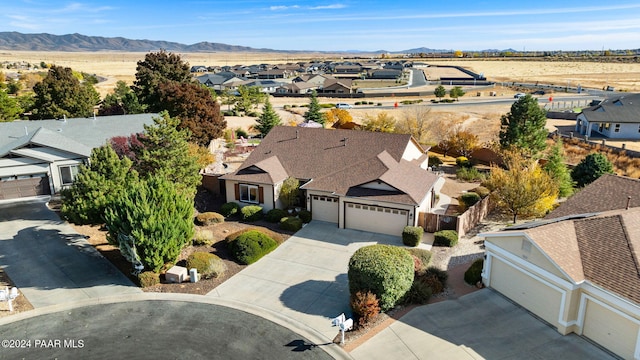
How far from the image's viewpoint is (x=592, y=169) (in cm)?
3666

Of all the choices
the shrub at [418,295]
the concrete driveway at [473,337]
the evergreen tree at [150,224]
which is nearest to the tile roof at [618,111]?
the concrete driveway at [473,337]

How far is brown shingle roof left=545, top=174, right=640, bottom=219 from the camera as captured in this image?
907 inches

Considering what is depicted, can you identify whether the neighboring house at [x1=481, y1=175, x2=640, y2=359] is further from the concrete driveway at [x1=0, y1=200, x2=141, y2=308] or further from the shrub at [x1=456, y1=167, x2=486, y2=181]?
the shrub at [x1=456, y1=167, x2=486, y2=181]

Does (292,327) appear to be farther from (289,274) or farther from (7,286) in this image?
(7,286)

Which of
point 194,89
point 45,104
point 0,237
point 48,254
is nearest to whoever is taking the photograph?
point 48,254

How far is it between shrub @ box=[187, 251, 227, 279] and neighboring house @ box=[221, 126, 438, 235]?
9.16 metres

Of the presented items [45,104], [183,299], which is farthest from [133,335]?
[45,104]

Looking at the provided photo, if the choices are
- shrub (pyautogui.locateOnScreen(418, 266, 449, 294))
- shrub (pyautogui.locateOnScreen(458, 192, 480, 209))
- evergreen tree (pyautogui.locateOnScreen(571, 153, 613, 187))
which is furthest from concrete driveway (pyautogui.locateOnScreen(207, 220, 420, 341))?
evergreen tree (pyautogui.locateOnScreen(571, 153, 613, 187))

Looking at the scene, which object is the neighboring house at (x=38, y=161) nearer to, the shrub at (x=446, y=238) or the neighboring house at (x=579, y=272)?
the shrub at (x=446, y=238)

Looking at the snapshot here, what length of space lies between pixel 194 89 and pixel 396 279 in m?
37.7

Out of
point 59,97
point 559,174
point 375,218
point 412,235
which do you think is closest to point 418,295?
point 412,235

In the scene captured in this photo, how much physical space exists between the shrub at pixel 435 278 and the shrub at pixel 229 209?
15.7 metres

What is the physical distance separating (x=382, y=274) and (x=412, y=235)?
27.3 ft

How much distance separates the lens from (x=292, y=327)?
19031 mm
